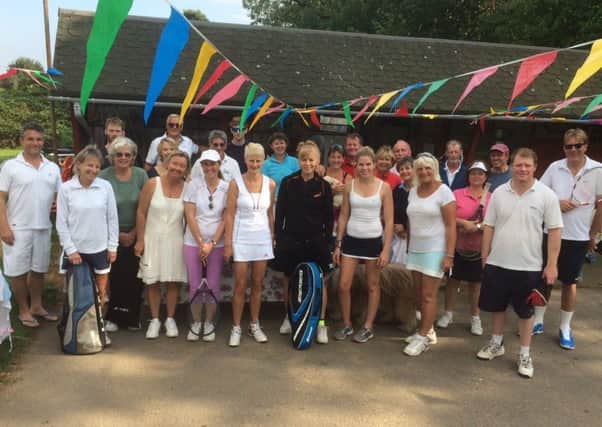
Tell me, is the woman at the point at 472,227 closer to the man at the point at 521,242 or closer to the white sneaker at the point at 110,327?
the man at the point at 521,242

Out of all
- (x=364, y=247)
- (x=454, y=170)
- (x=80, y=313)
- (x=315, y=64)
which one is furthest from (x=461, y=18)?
(x=80, y=313)

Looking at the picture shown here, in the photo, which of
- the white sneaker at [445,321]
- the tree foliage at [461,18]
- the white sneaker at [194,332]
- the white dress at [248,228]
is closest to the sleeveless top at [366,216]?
the white dress at [248,228]

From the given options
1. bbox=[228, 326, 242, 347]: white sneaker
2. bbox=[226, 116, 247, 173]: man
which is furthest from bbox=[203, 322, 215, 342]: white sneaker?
bbox=[226, 116, 247, 173]: man

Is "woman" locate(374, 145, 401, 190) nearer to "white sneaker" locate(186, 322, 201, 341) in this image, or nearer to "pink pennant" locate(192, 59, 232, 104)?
"pink pennant" locate(192, 59, 232, 104)

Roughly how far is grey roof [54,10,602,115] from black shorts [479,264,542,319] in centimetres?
542

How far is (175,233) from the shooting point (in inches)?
157

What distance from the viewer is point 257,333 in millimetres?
4098

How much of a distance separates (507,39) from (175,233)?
58.2ft

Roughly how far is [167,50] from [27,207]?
191cm

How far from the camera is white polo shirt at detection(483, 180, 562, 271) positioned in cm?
346

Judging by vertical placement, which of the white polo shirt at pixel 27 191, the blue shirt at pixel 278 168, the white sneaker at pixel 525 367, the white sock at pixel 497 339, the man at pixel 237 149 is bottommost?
the white sneaker at pixel 525 367

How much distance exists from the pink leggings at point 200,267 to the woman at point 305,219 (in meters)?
0.52

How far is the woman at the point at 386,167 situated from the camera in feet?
15.0

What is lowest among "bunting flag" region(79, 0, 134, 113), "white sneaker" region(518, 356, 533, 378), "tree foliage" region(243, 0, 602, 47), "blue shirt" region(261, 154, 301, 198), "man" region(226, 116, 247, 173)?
"white sneaker" region(518, 356, 533, 378)
